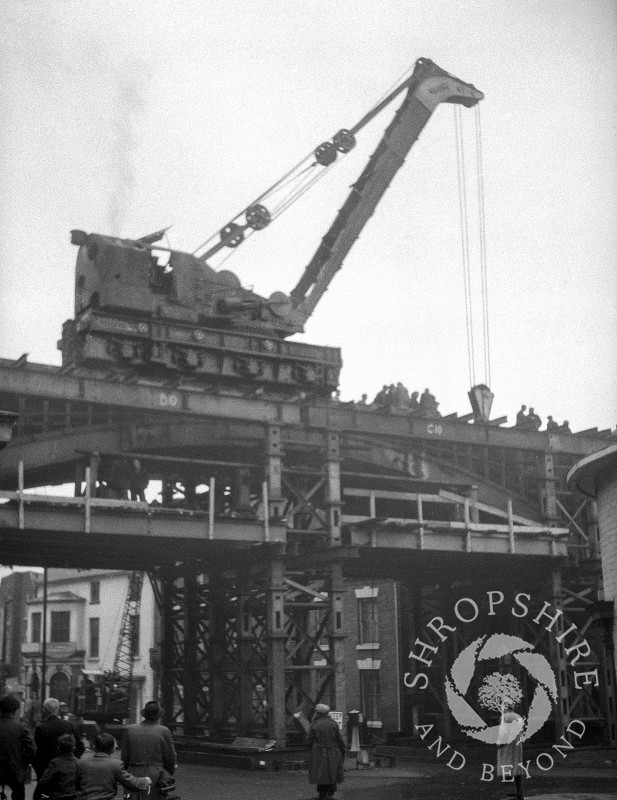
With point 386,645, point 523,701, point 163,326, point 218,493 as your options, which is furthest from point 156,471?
point 386,645

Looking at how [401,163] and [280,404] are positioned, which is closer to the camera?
[280,404]

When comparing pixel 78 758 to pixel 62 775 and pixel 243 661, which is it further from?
pixel 243 661

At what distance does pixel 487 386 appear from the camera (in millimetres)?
31906

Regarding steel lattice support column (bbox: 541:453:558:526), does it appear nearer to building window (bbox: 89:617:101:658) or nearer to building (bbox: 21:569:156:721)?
building (bbox: 21:569:156:721)

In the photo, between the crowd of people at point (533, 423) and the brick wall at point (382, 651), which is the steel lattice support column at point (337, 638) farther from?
the brick wall at point (382, 651)

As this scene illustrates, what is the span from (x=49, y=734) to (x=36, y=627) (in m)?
54.7

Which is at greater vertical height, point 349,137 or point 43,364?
point 349,137

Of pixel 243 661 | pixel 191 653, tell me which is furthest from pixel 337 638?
pixel 191 653

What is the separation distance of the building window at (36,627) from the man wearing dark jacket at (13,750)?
53948mm

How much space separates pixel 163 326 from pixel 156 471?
12.7 ft

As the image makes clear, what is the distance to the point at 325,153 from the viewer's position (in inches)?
1411

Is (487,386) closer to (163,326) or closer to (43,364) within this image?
(163,326)

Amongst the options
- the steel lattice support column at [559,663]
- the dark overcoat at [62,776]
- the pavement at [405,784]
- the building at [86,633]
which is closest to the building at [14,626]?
the building at [86,633]

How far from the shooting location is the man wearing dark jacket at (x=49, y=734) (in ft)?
37.4
